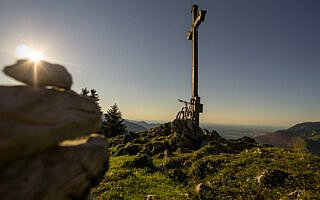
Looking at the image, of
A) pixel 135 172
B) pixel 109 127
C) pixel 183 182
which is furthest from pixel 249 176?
pixel 109 127

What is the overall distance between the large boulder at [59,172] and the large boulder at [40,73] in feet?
5.09

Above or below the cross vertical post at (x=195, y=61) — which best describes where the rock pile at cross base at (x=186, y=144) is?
below

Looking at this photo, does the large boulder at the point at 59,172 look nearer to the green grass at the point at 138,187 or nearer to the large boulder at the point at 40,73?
the large boulder at the point at 40,73

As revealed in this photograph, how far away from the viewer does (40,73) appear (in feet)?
21.2

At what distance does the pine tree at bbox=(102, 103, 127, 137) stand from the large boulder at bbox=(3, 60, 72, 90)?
50904mm

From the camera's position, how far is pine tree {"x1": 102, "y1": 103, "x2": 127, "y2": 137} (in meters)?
57.7

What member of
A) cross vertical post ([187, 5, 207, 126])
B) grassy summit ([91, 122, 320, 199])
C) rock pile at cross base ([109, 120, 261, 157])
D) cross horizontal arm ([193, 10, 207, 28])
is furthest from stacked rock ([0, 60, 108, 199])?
cross horizontal arm ([193, 10, 207, 28])

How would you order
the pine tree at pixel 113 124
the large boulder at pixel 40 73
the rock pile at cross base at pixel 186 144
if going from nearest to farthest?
the large boulder at pixel 40 73
the rock pile at cross base at pixel 186 144
the pine tree at pixel 113 124

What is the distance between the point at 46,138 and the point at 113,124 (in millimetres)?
55289

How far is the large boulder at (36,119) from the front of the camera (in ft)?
15.1

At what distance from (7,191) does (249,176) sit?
13.5m

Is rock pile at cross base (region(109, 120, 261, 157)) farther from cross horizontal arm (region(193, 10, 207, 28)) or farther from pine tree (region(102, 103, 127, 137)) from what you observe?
pine tree (region(102, 103, 127, 137))

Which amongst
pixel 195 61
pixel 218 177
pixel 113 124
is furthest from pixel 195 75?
pixel 113 124

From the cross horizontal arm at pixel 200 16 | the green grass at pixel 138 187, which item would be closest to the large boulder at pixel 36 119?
the green grass at pixel 138 187
